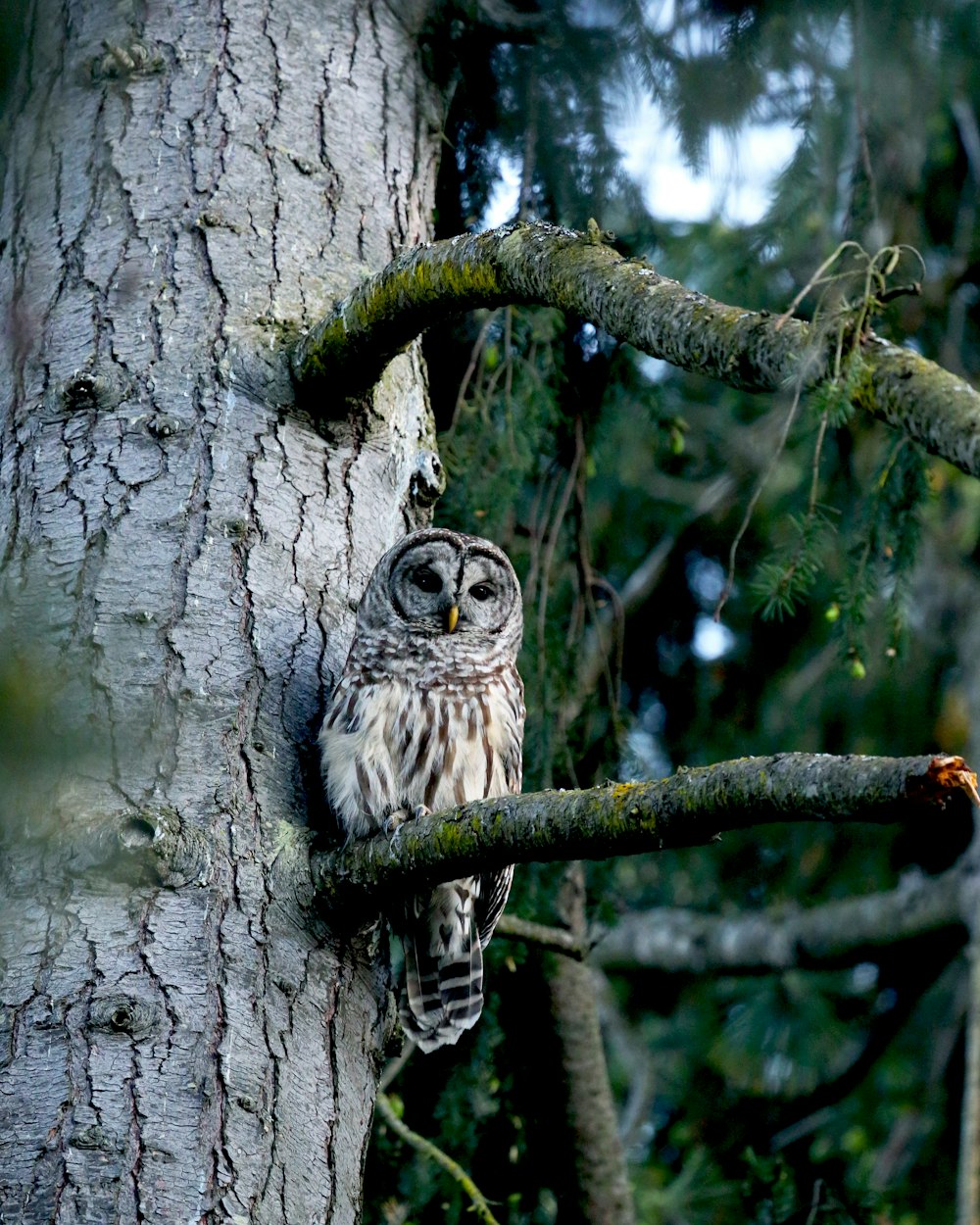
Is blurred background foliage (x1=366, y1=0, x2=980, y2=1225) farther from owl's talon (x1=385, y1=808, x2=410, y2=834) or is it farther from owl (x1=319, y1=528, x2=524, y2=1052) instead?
owl's talon (x1=385, y1=808, x2=410, y2=834)

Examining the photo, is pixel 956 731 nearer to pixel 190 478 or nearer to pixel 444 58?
pixel 444 58

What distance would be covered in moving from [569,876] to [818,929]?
7.34ft

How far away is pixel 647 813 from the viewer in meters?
2.05

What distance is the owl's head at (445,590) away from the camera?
11.7 feet

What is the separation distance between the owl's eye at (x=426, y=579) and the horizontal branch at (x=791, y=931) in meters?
2.25

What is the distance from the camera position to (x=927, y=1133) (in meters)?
5.73

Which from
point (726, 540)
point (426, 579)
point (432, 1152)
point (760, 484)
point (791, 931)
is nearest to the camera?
point (760, 484)

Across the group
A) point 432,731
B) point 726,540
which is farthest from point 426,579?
point 726,540

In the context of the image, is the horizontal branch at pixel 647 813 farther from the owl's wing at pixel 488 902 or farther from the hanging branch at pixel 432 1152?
the hanging branch at pixel 432 1152

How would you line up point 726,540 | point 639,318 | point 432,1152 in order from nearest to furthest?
point 639,318 → point 432,1152 → point 726,540

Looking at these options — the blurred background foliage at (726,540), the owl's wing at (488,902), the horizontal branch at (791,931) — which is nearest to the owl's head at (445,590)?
the blurred background foliage at (726,540)

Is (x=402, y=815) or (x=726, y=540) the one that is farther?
(x=726, y=540)

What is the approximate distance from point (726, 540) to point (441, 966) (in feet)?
9.73

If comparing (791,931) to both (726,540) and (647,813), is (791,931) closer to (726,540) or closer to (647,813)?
(726,540)
